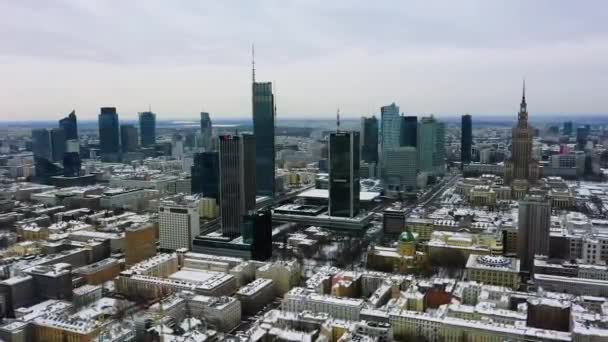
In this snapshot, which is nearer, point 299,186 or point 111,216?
point 111,216

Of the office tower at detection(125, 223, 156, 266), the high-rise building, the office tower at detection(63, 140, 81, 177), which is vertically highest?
the high-rise building

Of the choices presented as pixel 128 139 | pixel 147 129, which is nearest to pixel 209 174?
pixel 128 139

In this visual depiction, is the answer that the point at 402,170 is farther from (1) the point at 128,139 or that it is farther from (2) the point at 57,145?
(2) the point at 57,145

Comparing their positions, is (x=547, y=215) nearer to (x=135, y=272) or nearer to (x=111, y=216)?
(x=135, y=272)

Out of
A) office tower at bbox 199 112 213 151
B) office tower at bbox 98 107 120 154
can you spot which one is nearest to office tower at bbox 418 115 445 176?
office tower at bbox 199 112 213 151

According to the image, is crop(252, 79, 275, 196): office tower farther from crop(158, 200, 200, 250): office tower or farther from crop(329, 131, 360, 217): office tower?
crop(158, 200, 200, 250): office tower

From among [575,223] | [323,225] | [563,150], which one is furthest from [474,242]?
[563,150]

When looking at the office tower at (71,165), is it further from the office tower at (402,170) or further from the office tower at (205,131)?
the office tower at (402,170)
